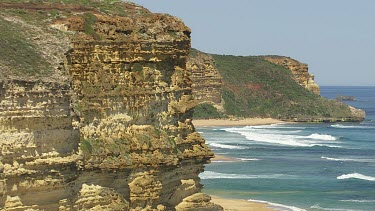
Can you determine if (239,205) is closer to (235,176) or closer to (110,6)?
(235,176)

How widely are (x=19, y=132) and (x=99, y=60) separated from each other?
158 inches

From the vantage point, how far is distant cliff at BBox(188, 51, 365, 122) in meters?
113

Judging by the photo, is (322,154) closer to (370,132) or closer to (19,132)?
(370,132)

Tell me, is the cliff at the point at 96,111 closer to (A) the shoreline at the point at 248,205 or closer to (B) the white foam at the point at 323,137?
(A) the shoreline at the point at 248,205

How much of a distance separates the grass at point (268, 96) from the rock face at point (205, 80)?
4.25 metres

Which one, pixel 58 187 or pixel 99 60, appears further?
pixel 99 60

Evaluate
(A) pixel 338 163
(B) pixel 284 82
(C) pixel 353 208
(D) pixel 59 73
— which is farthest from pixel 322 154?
(B) pixel 284 82

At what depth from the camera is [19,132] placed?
51.7 feet

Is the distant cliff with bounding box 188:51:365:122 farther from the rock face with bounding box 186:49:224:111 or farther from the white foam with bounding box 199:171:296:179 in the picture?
the white foam with bounding box 199:171:296:179

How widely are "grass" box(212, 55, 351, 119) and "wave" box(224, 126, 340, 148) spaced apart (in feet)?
62.3

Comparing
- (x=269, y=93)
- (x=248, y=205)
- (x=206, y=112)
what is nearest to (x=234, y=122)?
(x=206, y=112)

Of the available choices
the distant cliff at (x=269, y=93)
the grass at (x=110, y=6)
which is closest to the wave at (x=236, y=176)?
the grass at (x=110, y=6)

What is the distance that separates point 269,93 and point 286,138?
4207cm

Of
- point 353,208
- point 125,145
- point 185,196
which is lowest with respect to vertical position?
point 353,208
